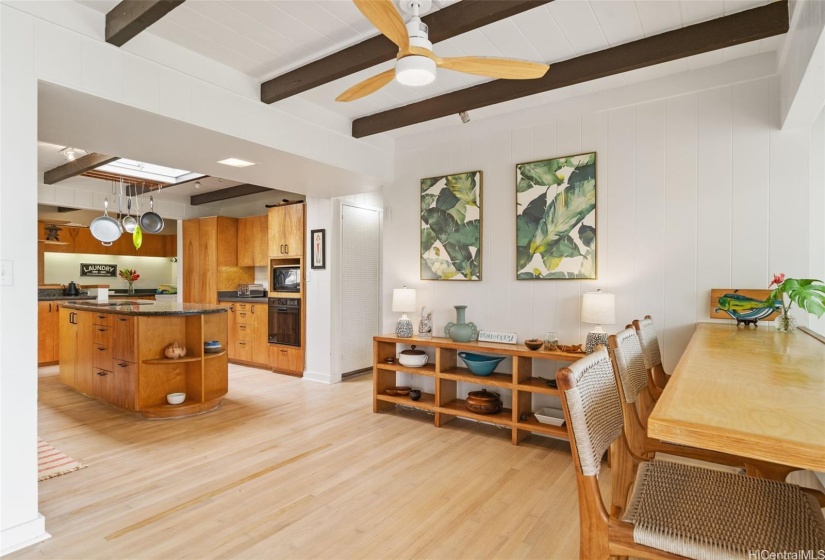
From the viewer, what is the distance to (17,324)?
2080 mm

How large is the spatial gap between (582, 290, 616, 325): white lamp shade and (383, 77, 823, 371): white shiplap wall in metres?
0.25

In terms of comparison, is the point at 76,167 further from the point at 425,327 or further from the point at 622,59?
the point at 622,59

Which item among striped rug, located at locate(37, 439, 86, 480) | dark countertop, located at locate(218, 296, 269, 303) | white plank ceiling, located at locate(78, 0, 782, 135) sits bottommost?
striped rug, located at locate(37, 439, 86, 480)

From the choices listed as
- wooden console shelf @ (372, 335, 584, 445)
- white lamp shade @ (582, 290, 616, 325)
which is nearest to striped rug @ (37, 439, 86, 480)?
wooden console shelf @ (372, 335, 584, 445)

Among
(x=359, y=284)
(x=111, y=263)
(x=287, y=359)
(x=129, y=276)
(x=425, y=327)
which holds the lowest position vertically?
(x=287, y=359)

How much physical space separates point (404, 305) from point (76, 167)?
4141 mm

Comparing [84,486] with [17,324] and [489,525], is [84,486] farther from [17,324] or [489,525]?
[489,525]

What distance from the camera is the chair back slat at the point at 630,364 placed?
5.12ft

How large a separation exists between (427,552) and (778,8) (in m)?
3.20

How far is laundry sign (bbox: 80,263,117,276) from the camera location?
8641 millimetres

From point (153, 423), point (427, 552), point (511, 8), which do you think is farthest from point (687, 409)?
point (153, 423)

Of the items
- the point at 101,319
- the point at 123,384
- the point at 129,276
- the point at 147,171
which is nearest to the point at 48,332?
the point at 129,276

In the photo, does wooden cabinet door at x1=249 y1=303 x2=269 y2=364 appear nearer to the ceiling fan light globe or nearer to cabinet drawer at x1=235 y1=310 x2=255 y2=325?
cabinet drawer at x1=235 y1=310 x2=255 y2=325

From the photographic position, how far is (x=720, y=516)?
1.20m
